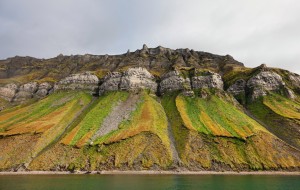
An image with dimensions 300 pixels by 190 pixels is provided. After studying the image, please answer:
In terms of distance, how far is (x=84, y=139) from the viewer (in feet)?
474

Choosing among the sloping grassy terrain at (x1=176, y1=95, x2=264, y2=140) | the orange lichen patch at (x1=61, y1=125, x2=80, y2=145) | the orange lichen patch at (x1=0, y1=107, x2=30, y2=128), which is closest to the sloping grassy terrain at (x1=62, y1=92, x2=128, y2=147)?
the orange lichen patch at (x1=61, y1=125, x2=80, y2=145)

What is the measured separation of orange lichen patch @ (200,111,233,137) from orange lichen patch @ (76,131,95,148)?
6029 cm

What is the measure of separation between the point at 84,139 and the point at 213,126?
6629 centimetres

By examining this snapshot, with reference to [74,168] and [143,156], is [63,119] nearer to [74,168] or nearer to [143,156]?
[74,168]

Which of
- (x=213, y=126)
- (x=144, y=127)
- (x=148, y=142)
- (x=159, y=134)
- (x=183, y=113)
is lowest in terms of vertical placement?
(x=148, y=142)

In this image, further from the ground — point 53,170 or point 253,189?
point 253,189

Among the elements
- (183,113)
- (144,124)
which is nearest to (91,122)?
(144,124)

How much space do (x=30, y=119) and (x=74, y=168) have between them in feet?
204

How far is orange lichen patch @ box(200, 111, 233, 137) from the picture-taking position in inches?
5688

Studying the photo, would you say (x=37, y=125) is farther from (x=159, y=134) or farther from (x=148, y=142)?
(x=159, y=134)

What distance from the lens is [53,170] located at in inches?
4975

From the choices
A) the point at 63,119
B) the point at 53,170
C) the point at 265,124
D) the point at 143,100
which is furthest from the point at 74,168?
the point at 265,124

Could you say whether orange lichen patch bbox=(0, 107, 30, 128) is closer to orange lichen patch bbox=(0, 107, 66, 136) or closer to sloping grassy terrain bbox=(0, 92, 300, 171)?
sloping grassy terrain bbox=(0, 92, 300, 171)

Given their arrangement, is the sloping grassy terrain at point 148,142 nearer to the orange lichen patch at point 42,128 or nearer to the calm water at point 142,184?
the orange lichen patch at point 42,128
